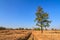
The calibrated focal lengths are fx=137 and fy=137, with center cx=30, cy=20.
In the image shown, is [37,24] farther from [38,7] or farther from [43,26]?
[38,7]

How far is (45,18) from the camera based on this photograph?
145 ft

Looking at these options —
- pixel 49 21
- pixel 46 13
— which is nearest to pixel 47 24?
pixel 49 21

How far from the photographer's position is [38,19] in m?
43.7

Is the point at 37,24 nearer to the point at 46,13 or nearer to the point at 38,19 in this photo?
the point at 38,19

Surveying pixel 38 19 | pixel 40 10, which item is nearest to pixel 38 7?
pixel 40 10

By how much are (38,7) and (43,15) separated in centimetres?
350

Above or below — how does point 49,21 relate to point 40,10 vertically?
below

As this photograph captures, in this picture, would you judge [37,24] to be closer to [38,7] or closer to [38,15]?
[38,15]

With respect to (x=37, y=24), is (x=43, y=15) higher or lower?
higher

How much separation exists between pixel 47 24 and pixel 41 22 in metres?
2.67

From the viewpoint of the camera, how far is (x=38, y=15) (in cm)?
4416

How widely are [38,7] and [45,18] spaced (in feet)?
14.4

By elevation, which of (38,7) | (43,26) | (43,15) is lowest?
(43,26)

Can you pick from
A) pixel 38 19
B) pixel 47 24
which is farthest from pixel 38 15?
pixel 47 24
